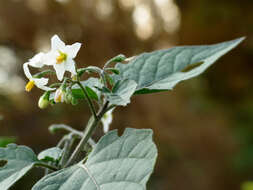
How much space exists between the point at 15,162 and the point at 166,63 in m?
0.37

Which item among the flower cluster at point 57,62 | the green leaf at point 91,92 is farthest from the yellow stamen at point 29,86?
the green leaf at point 91,92

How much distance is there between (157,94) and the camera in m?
3.67

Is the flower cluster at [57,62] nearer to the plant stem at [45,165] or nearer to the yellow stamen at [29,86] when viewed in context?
the yellow stamen at [29,86]

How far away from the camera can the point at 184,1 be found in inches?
155

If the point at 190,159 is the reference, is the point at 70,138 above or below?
above

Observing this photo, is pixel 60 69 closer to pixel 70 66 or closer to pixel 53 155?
pixel 70 66

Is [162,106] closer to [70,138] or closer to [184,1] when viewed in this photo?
[184,1]

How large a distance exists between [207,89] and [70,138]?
141 inches

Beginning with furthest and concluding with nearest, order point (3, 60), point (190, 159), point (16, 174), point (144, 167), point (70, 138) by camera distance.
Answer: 1. point (190, 159)
2. point (3, 60)
3. point (70, 138)
4. point (16, 174)
5. point (144, 167)

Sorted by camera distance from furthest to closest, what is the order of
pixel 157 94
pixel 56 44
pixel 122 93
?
pixel 157 94
pixel 56 44
pixel 122 93

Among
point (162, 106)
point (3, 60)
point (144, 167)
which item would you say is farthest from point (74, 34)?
point (144, 167)

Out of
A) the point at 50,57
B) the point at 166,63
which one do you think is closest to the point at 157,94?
the point at 166,63

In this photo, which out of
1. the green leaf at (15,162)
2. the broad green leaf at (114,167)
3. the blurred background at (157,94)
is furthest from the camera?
the blurred background at (157,94)

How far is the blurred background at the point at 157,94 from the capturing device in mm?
3453
